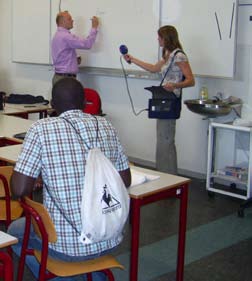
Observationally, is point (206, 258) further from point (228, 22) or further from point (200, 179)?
point (228, 22)

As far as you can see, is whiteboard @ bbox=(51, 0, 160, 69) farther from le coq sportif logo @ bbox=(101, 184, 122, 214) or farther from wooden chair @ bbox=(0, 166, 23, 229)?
le coq sportif logo @ bbox=(101, 184, 122, 214)

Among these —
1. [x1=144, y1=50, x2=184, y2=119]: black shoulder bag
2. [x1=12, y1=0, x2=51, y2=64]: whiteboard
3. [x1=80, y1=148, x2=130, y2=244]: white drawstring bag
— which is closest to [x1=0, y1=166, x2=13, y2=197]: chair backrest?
[x1=80, y1=148, x2=130, y2=244]: white drawstring bag

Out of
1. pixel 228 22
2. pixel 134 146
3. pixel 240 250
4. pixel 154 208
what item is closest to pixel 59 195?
pixel 240 250

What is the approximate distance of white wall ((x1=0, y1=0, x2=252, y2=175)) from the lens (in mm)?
5129

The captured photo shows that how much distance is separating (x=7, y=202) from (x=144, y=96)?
129 inches

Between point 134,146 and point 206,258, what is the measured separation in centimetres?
282

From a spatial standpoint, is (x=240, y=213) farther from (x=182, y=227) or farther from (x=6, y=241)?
(x=6, y=241)

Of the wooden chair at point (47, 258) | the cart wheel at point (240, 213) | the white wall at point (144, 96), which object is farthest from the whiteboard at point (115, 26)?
the wooden chair at point (47, 258)

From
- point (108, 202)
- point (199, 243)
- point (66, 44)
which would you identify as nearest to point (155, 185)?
point (108, 202)

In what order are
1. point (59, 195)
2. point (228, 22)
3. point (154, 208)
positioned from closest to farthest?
point (59, 195) < point (154, 208) < point (228, 22)

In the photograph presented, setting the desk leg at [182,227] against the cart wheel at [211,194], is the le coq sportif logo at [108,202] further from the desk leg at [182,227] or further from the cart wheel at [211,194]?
the cart wheel at [211,194]

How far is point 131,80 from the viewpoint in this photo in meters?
6.20

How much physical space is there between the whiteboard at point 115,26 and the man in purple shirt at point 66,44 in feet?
0.57

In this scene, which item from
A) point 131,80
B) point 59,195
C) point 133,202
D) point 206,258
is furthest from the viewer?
point 131,80
